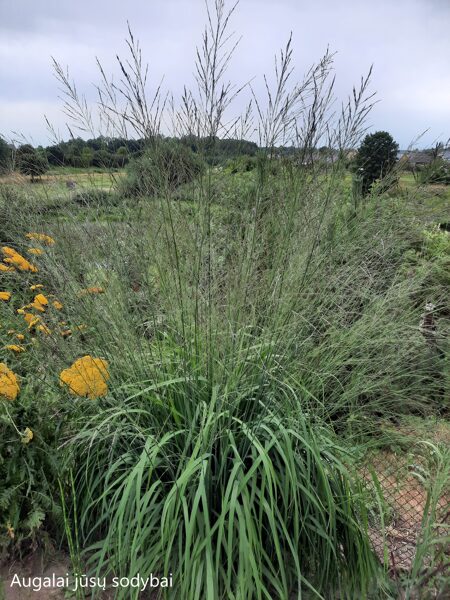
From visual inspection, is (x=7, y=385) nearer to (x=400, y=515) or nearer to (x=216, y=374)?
(x=216, y=374)

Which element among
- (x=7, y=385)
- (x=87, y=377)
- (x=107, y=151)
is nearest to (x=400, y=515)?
(x=87, y=377)

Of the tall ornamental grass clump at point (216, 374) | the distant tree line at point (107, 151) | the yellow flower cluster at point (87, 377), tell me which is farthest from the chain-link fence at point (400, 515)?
the distant tree line at point (107, 151)

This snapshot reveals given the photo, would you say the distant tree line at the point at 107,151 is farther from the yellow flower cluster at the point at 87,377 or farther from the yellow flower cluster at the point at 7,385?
the yellow flower cluster at the point at 7,385

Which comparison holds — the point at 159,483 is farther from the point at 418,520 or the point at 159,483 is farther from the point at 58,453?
the point at 418,520

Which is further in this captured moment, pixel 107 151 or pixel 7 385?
pixel 107 151

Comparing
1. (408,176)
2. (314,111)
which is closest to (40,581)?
(314,111)

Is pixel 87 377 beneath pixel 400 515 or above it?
above

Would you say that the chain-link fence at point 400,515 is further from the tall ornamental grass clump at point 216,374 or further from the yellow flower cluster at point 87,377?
the yellow flower cluster at point 87,377

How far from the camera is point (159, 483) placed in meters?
1.41

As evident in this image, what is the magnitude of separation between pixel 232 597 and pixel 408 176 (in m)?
2.07

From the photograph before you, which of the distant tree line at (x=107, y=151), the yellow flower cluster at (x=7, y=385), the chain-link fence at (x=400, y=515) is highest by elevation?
the distant tree line at (x=107, y=151)

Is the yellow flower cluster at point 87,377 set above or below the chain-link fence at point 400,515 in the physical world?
above

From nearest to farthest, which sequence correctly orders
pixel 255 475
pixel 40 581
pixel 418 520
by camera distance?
pixel 255 475, pixel 40 581, pixel 418 520

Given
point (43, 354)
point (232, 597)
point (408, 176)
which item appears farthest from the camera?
point (408, 176)
